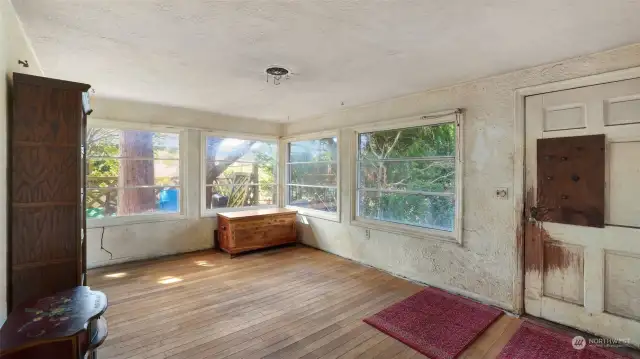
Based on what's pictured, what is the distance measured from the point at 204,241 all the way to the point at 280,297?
2.34 m

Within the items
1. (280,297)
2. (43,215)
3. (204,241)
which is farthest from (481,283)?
(204,241)

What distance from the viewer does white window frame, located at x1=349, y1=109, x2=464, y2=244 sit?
3160 mm

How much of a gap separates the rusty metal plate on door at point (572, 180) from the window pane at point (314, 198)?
2.76m

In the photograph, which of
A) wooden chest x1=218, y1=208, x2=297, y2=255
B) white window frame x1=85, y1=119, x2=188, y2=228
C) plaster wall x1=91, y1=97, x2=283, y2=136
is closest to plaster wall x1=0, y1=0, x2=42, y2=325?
plaster wall x1=91, y1=97, x2=283, y2=136

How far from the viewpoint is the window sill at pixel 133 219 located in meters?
3.95

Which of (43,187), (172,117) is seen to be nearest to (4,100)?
(43,187)

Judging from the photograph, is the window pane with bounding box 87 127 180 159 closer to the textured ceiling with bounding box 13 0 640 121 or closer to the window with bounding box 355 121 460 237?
the textured ceiling with bounding box 13 0 640 121

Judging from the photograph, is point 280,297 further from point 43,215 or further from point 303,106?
point 303,106

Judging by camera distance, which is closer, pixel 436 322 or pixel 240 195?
pixel 436 322

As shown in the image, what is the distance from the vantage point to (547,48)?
225 centimetres

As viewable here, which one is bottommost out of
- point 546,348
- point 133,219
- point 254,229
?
point 546,348

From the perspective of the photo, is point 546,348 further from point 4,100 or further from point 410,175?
point 4,100

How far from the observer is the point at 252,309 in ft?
9.20

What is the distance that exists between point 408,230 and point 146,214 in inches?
151
